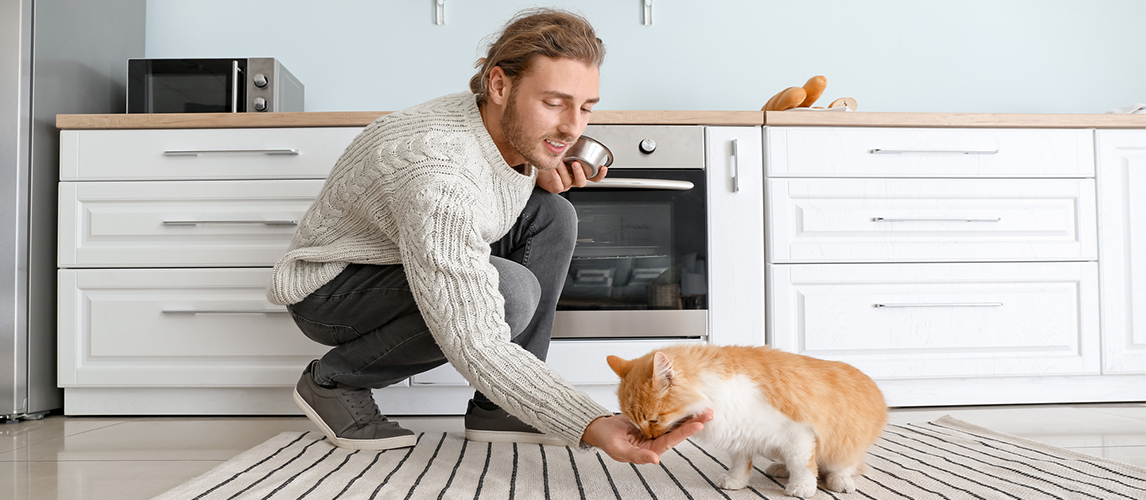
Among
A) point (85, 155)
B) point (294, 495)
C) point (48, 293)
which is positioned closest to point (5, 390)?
point (48, 293)

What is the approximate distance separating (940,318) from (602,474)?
4.18ft

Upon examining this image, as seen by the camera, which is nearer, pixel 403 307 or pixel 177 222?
pixel 403 307

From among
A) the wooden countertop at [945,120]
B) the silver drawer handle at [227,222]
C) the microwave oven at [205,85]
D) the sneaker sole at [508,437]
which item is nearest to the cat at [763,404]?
the sneaker sole at [508,437]

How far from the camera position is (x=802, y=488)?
3.36ft

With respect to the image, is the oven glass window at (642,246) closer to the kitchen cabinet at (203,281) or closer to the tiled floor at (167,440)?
the kitchen cabinet at (203,281)

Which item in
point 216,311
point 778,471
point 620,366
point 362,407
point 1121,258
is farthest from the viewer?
point 1121,258

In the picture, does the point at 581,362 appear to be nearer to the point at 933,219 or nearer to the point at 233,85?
the point at 933,219

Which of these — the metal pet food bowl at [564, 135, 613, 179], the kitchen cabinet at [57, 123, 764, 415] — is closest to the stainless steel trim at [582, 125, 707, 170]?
the kitchen cabinet at [57, 123, 764, 415]

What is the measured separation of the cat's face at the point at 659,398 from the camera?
927 mm

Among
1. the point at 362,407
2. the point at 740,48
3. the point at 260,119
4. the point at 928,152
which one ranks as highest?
the point at 740,48

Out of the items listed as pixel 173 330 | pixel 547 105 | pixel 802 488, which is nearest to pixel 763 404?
pixel 802 488

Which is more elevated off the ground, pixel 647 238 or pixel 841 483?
pixel 647 238

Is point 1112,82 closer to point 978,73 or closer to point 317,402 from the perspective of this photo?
point 978,73

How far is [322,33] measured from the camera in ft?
8.34
